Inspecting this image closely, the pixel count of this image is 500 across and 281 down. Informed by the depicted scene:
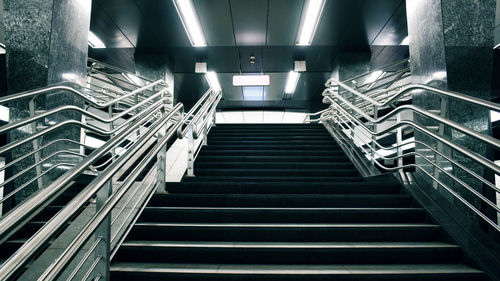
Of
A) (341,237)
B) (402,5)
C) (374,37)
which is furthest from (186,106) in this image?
(341,237)

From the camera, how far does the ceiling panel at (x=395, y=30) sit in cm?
543

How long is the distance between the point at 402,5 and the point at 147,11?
4.68m

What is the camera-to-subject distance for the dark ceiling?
526cm

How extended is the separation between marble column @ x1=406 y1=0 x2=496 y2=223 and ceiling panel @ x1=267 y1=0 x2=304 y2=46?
261 cm

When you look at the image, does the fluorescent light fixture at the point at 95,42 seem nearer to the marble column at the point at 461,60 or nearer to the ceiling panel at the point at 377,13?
the ceiling panel at the point at 377,13

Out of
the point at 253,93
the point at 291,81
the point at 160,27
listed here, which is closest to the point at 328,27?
the point at 160,27

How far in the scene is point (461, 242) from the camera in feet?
6.38

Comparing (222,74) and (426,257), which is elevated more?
(222,74)

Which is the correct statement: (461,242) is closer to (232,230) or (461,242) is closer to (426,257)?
(426,257)

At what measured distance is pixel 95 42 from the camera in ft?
21.9

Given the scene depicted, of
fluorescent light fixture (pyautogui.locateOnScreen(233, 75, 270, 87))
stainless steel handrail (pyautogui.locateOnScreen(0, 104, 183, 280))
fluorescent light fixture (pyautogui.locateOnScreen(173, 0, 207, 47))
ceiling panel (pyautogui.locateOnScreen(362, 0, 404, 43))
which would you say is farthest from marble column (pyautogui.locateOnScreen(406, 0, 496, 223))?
fluorescent light fixture (pyautogui.locateOnScreen(233, 75, 270, 87))

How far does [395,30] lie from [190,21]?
4.29 meters

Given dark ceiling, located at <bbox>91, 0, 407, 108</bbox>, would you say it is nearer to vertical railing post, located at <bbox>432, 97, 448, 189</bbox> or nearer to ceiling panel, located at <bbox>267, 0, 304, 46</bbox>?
ceiling panel, located at <bbox>267, 0, 304, 46</bbox>

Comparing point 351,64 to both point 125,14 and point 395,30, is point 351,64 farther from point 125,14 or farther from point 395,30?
point 125,14
